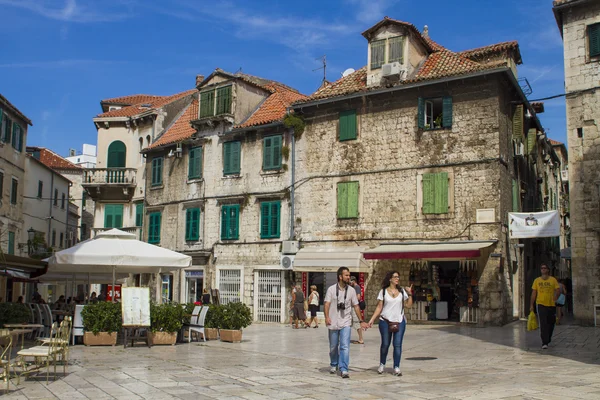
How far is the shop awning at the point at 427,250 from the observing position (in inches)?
822

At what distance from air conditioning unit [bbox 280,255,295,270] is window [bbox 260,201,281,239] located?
1.22 meters

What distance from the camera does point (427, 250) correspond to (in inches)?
848

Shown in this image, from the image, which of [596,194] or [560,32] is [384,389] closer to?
[596,194]

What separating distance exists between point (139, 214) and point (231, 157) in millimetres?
7680

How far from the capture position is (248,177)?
28.4m

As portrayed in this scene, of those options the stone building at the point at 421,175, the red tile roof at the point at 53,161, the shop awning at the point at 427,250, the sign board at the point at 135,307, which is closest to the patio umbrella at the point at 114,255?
the sign board at the point at 135,307

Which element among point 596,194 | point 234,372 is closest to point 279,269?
point 596,194

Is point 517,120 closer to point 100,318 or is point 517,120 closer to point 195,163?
point 195,163

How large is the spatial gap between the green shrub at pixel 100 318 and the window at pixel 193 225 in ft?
50.1

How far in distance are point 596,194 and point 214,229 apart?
1606cm

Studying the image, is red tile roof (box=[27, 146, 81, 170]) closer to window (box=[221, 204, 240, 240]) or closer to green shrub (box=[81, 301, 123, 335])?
window (box=[221, 204, 240, 240])

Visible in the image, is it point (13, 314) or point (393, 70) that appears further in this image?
point (393, 70)

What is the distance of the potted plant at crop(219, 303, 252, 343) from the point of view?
16.0 m

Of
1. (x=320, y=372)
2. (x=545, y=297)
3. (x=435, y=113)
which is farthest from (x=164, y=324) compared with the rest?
(x=435, y=113)
